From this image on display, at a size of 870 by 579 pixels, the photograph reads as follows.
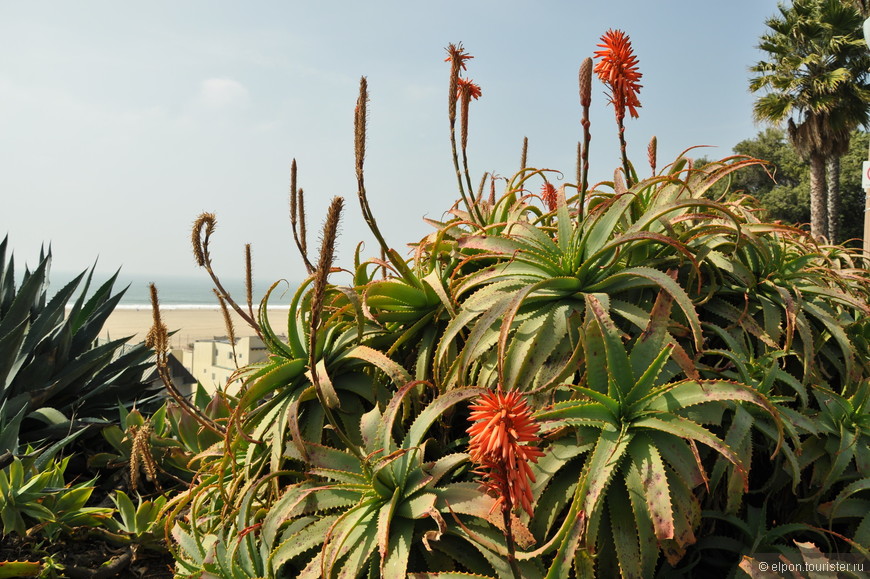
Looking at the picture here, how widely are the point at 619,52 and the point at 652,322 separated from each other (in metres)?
0.80

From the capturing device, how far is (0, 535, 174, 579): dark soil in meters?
2.87

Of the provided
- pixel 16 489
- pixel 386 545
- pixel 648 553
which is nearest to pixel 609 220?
pixel 648 553

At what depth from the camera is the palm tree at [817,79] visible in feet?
70.3

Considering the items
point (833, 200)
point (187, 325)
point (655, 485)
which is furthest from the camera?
point (187, 325)

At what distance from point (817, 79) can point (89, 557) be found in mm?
24088

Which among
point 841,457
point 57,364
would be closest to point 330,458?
point 841,457

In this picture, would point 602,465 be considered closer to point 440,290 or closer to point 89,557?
point 440,290

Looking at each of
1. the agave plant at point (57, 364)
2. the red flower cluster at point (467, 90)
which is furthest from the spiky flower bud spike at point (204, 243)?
the agave plant at point (57, 364)

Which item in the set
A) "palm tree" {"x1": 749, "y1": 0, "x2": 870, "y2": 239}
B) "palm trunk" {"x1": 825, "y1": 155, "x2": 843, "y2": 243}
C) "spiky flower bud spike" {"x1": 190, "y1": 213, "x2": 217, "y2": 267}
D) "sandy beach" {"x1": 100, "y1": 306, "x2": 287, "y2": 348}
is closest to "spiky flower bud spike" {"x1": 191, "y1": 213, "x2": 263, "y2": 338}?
"spiky flower bud spike" {"x1": 190, "y1": 213, "x2": 217, "y2": 267}

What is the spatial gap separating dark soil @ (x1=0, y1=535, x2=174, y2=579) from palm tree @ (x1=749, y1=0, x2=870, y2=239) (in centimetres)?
2344

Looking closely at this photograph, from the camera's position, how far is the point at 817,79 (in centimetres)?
2122

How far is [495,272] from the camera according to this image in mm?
1956

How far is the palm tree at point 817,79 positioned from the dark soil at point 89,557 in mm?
23438

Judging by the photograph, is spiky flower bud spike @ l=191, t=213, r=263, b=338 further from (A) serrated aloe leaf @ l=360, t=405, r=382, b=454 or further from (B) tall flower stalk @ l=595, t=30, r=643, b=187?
(B) tall flower stalk @ l=595, t=30, r=643, b=187
